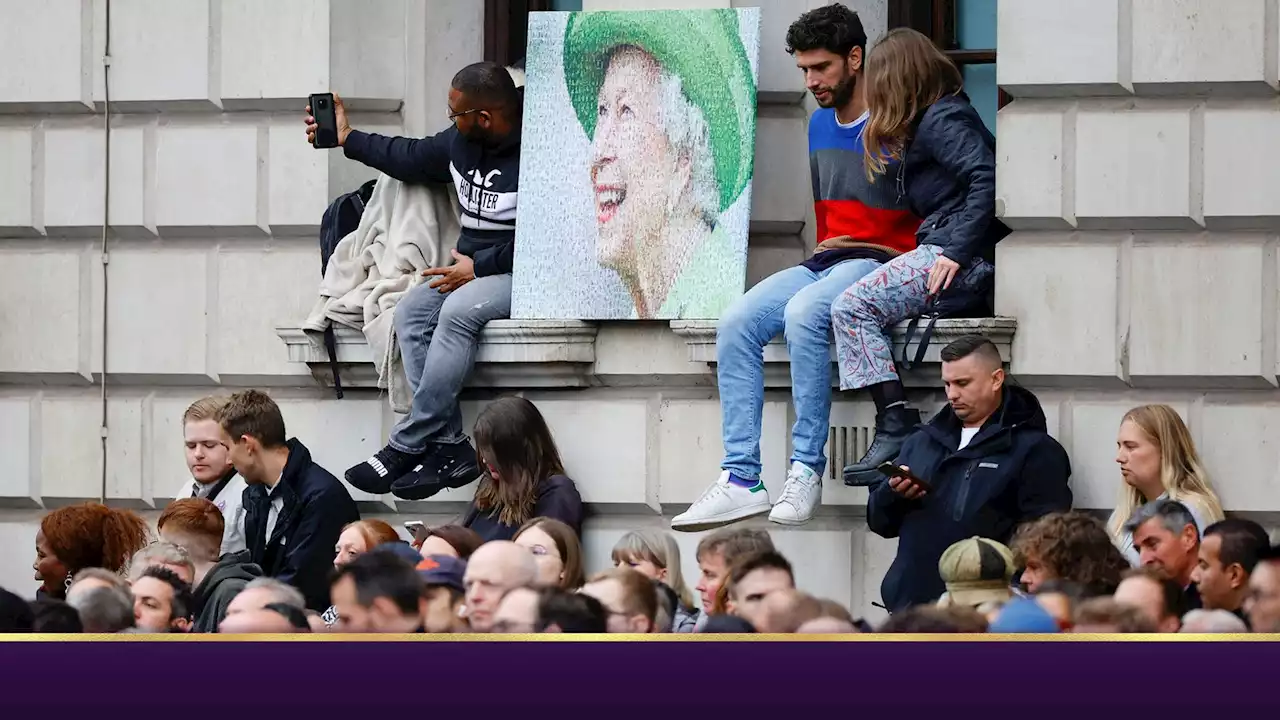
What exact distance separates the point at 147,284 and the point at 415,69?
1596 mm

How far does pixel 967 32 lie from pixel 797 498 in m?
2.51

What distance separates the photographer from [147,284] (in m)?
10.2

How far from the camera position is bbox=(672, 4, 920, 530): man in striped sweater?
28.0ft

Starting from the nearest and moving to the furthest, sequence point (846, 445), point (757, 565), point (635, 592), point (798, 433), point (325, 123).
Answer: point (635, 592), point (757, 565), point (798, 433), point (846, 445), point (325, 123)

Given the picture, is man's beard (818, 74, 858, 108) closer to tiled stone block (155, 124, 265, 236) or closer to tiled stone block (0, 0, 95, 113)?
tiled stone block (155, 124, 265, 236)

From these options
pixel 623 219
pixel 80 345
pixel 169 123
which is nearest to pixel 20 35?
pixel 169 123

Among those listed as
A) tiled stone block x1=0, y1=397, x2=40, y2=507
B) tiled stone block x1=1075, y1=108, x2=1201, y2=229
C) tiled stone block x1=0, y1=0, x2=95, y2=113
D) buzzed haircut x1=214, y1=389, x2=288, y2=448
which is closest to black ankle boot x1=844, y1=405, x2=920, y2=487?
tiled stone block x1=1075, y1=108, x2=1201, y2=229

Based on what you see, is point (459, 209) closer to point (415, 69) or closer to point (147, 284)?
point (415, 69)

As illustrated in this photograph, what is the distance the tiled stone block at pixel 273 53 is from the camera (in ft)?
32.5

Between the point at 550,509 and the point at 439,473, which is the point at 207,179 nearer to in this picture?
the point at 439,473

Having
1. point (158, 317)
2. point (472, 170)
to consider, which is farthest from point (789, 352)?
point (158, 317)

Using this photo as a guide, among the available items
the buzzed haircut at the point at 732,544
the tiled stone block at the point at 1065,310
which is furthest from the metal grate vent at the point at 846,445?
the buzzed haircut at the point at 732,544

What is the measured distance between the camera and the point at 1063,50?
879 cm

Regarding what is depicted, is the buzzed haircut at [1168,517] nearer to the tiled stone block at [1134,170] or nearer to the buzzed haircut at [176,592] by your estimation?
the tiled stone block at [1134,170]
